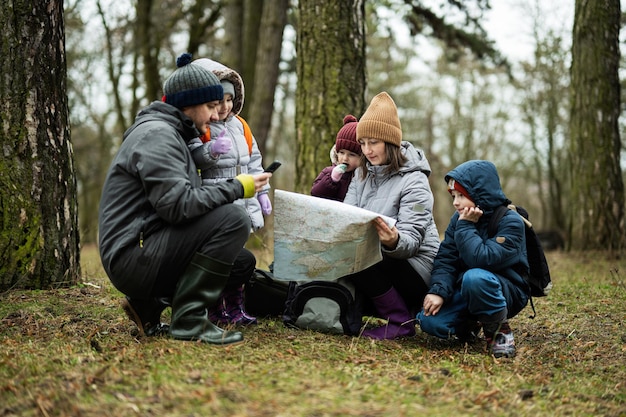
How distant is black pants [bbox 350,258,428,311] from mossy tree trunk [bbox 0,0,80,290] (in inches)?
92.7

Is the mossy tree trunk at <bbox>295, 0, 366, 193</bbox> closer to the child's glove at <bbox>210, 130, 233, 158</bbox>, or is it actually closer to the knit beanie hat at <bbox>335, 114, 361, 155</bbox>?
the knit beanie hat at <bbox>335, 114, 361, 155</bbox>

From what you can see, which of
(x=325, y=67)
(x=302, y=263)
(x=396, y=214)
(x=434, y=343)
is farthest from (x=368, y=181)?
(x=325, y=67)

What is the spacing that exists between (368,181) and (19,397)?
2629mm

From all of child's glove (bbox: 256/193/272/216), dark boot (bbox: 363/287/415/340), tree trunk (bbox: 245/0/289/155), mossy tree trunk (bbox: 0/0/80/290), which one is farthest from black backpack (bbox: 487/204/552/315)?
tree trunk (bbox: 245/0/289/155)

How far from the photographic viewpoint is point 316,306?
3.96m

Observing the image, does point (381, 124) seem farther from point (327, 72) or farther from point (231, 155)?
point (327, 72)

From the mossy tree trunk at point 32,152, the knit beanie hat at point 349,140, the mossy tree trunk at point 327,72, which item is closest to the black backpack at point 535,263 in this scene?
the knit beanie hat at point 349,140

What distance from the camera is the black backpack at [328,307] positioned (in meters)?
3.93

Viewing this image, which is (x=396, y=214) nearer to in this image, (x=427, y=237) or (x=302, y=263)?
(x=427, y=237)

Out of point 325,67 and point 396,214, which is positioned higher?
point 325,67

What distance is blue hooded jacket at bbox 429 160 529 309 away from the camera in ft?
12.0

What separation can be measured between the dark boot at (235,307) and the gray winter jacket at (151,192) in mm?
898

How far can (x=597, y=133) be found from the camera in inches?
340

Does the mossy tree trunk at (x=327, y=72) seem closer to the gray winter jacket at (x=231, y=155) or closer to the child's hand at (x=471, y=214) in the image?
the gray winter jacket at (x=231, y=155)
